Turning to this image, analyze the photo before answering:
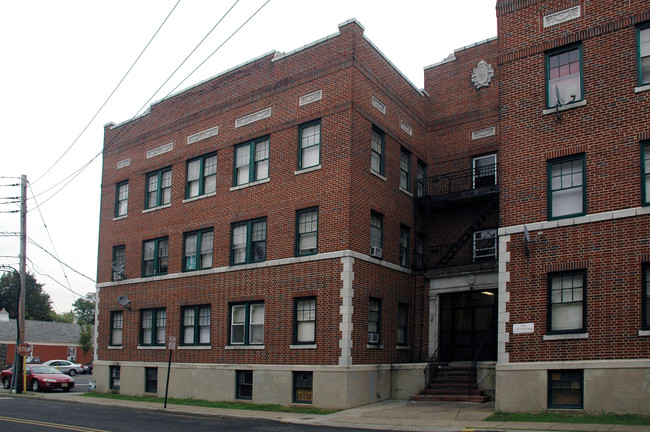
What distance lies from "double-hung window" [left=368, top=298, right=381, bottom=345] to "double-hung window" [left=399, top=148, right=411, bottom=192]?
5.04 metres

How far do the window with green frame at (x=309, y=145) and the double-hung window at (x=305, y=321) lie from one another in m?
4.91

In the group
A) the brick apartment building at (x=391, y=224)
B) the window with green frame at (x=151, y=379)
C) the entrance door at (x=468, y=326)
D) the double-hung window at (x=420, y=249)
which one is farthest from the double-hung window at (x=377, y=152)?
the window with green frame at (x=151, y=379)

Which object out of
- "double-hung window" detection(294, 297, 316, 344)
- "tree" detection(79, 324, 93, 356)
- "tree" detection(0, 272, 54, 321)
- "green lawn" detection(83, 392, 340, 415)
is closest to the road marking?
"green lawn" detection(83, 392, 340, 415)

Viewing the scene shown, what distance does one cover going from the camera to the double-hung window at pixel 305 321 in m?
23.3

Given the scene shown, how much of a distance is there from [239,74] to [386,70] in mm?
6050

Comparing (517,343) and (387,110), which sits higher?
(387,110)

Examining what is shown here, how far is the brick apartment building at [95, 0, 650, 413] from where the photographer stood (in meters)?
17.8

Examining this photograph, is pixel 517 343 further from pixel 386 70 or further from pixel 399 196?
pixel 386 70

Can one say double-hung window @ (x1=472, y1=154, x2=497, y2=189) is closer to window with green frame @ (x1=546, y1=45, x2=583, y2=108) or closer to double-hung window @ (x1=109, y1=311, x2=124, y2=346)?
window with green frame @ (x1=546, y1=45, x2=583, y2=108)

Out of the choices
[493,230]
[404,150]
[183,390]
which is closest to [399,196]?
[404,150]

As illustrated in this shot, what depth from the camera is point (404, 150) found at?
88.5 ft

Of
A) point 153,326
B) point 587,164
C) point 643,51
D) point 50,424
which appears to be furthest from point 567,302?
point 153,326

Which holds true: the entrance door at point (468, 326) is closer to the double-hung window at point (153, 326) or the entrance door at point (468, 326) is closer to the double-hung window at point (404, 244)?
the double-hung window at point (404, 244)

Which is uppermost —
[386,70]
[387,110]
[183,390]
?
[386,70]
